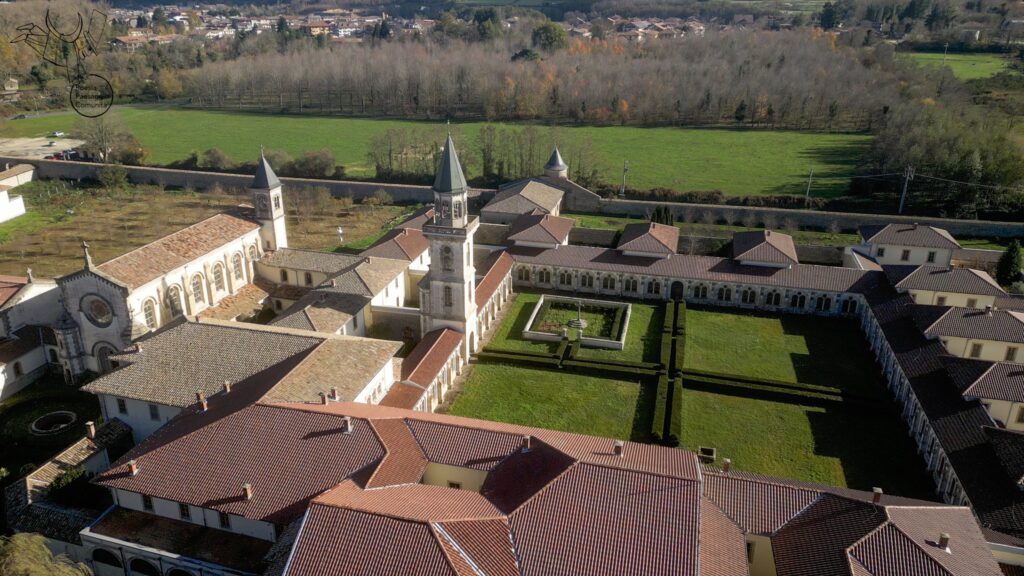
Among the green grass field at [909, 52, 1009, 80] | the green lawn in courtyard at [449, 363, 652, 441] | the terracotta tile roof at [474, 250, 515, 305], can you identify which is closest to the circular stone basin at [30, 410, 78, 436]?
the green lawn in courtyard at [449, 363, 652, 441]

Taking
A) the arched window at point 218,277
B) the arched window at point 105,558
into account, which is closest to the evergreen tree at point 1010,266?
the arched window at point 218,277

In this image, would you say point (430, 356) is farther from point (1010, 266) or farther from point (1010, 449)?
point (1010, 266)

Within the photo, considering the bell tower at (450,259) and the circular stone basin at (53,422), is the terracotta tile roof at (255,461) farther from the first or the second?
the bell tower at (450,259)

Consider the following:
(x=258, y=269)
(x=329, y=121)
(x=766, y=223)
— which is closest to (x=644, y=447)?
(x=258, y=269)

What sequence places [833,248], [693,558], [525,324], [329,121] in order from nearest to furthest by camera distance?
1. [693,558]
2. [525,324]
3. [833,248]
4. [329,121]

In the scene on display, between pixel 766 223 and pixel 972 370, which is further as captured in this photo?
pixel 766 223

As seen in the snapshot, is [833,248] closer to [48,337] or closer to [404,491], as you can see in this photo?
[404,491]

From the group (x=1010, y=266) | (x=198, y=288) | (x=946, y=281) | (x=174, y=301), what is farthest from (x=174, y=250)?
(x=1010, y=266)

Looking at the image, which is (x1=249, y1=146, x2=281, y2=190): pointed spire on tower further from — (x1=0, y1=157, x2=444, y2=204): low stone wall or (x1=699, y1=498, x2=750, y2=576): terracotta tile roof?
(x1=699, y1=498, x2=750, y2=576): terracotta tile roof
